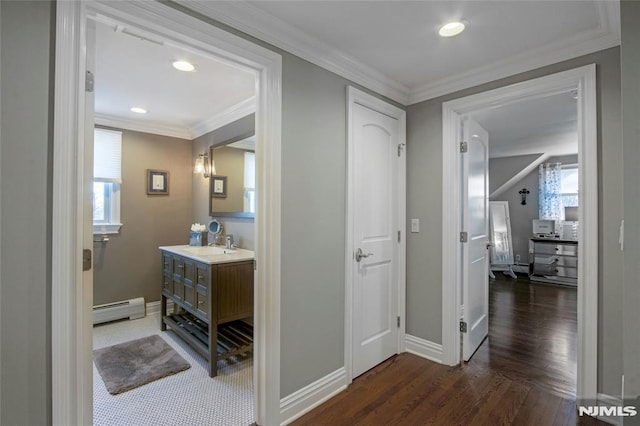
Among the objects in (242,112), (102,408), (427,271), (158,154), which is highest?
(242,112)

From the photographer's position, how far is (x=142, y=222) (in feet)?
12.3

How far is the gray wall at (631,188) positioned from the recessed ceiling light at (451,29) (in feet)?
2.62

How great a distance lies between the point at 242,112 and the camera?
3.16 metres

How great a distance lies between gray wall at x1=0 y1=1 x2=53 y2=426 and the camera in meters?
1.08

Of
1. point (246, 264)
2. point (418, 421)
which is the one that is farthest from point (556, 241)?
point (246, 264)

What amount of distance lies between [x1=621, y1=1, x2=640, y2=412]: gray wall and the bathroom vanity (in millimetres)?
2343

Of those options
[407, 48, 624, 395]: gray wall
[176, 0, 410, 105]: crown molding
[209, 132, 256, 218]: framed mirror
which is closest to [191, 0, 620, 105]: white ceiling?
[176, 0, 410, 105]: crown molding

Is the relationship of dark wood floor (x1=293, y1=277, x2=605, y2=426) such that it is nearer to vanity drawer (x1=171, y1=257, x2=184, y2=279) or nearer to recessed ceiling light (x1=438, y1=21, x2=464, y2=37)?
vanity drawer (x1=171, y1=257, x2=184, y2=279)

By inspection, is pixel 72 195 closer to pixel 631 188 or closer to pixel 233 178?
pixel 631 188

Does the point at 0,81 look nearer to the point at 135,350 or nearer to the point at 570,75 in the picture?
the point at 135,350

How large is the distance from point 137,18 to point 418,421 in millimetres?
2613

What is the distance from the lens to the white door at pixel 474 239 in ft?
8.50

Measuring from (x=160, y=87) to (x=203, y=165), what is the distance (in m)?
1.22

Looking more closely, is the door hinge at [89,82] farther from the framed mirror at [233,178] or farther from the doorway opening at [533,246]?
the doorway opening at [533,246]
